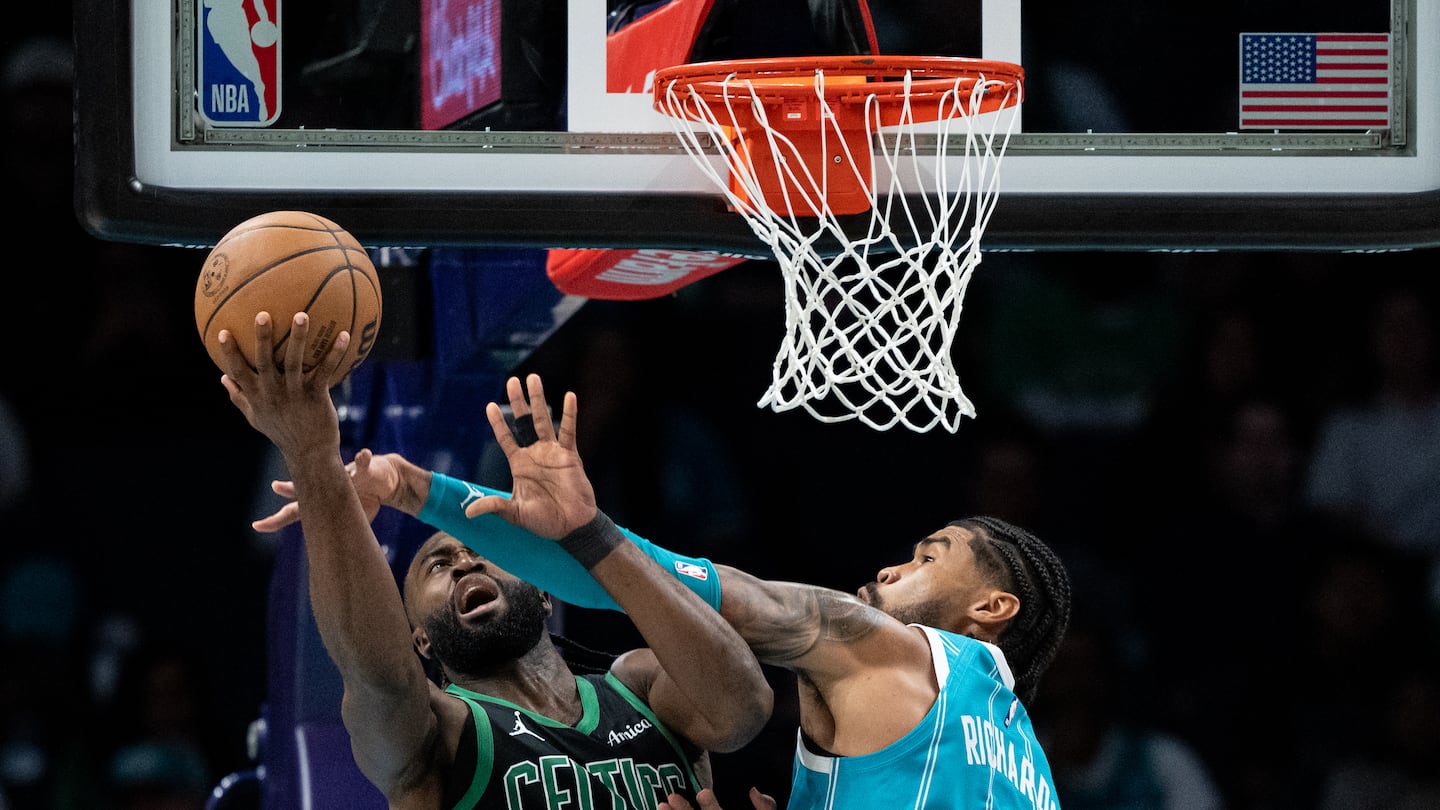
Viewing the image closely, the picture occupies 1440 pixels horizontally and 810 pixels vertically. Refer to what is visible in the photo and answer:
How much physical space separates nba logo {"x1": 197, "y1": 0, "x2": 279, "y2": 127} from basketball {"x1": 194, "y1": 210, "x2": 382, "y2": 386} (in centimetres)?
57

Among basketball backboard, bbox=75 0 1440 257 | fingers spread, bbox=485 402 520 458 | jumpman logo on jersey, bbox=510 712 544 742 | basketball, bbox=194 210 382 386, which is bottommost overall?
jumpman logo on jersey, bbox=510 712 544 742

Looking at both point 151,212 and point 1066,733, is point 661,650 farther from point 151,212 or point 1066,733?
point 1066,733

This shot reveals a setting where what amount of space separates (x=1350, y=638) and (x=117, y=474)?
12.7 ft

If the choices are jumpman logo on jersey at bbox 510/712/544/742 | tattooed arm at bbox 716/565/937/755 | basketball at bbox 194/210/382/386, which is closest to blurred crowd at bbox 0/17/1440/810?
jumpman logo on jersey at bbox 510/712/544/742

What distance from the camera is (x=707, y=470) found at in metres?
4.71

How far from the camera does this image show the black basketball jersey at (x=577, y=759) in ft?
8.30

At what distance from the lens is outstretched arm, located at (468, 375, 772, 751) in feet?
6.82

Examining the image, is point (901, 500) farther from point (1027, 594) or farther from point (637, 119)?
point (637, 119)

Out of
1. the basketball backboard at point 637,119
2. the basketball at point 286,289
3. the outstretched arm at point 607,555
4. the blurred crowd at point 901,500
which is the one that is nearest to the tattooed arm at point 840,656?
the outstretched arm at point 607,555

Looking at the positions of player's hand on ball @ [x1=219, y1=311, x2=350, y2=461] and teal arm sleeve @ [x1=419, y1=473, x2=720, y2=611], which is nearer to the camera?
player's hand on ball @ [x1=219, y1=311, x2=350, y2=461]

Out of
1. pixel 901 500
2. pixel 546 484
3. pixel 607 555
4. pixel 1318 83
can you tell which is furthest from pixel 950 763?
pixel 901 500

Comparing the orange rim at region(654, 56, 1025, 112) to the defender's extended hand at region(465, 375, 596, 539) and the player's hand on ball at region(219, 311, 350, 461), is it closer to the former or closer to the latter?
the defender's extended hand at region(465, 375, 596, 539)

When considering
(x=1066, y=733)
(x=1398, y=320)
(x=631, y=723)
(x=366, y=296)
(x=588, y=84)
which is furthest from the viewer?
(x=1398, y=320)

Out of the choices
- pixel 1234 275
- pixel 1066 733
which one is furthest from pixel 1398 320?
pixel 1066 733
